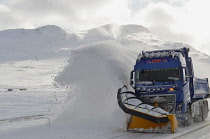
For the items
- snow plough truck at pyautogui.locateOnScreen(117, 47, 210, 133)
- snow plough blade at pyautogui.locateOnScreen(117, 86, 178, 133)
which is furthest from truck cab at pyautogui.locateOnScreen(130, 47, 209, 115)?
snow plough blade at pyautogui.locateOnScreen(117, 86, 178, 133)

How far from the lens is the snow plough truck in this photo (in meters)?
10.6

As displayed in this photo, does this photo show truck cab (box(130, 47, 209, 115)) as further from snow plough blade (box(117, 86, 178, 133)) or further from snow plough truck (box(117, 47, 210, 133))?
snow plough blade (box(117, 86, 178, 133))

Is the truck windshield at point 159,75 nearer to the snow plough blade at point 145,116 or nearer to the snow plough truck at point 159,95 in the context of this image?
the snow plough truck at point 159,95

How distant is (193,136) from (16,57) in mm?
142686

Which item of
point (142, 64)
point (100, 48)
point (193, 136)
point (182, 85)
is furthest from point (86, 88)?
point (193, 136)

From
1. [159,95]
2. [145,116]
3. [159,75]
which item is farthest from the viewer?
[159,75]

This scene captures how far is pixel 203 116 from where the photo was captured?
587 inches

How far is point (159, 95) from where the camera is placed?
1154 cm

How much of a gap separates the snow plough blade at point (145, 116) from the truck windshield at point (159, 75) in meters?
0.91

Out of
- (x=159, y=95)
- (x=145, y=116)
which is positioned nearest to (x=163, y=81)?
(x=159, y=95)

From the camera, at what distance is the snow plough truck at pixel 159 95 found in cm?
1061

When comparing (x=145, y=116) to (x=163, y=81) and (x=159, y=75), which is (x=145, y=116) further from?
(x=159, y=75)

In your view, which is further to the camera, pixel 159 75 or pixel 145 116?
pixel 159 75

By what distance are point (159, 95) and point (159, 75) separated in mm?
850
